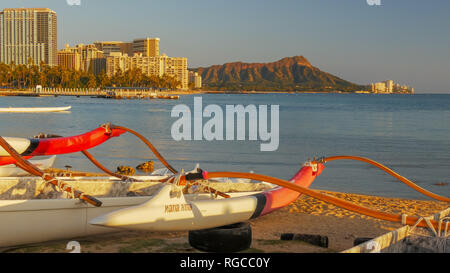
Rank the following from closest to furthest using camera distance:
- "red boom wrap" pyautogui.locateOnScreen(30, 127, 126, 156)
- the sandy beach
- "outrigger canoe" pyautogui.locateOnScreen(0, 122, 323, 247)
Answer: "outrigger canoe" pyautogui.locateOnScreen(0, 122, 323, 247) < the sandy beach < "red boom wrap" pyautogui.locateOnScreen(30, 127, 126, 156)

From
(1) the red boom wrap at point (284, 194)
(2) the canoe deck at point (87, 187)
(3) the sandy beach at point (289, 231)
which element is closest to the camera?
(3) the sandy beach at point (289, 231)

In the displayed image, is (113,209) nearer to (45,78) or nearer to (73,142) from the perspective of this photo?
(73,142)

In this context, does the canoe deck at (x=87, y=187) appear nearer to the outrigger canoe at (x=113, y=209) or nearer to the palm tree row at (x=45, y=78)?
the outrigger canoe at (x=113, y=209)

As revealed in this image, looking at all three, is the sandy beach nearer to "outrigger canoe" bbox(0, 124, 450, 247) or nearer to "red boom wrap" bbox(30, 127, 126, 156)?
"outrigger canoe" bbox(0, 124, 450, 247)

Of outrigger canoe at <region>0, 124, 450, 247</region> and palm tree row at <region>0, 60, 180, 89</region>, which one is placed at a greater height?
palm tree row at <region>0, 60, 180, 89</region>

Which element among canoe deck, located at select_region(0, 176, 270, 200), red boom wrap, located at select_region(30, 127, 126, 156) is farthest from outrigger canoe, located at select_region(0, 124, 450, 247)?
red boom wrap, located at select_region(30, 127, 126, 156)

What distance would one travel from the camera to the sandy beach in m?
7.66

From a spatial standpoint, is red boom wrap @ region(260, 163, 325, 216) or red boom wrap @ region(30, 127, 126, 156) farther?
red boom wrap @ region(30, 127, 126, 156)

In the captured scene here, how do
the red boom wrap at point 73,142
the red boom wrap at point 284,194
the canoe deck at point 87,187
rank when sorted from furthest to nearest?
the red boom wrap at point 73,142, the red boom wrap at point 284,194, the canoe deck at point 87,187

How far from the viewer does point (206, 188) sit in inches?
372

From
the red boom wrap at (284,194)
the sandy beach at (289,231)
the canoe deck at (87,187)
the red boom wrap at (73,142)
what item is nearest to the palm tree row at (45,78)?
the red boom wrap at (73,142)

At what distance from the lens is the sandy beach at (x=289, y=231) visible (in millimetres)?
7664

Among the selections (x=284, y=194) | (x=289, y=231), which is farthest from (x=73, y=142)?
(x=289, y=231)

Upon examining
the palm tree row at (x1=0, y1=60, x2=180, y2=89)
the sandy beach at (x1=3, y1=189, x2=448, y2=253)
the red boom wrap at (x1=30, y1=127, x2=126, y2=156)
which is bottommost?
the sandy beach at (x1=3, y1=189, x2=448, y2=253)
